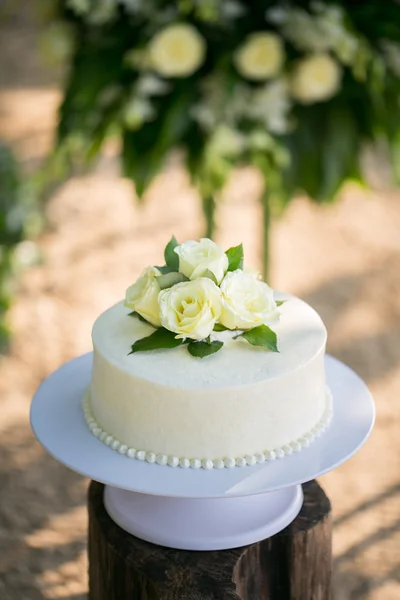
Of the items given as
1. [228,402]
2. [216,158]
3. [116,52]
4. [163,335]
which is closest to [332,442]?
[228,402]

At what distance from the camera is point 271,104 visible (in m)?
2.36

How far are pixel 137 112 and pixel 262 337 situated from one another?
1.07m

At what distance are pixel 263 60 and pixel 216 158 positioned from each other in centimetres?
28

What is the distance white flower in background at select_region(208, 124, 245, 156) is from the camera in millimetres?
2328

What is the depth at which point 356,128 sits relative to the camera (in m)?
2.47

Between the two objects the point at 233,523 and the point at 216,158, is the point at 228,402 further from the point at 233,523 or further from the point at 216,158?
the point at 216,158

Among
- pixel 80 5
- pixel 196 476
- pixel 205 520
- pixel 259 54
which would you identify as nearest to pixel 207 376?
pixel 196 476

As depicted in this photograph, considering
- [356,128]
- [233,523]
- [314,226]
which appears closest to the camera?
[233,523]

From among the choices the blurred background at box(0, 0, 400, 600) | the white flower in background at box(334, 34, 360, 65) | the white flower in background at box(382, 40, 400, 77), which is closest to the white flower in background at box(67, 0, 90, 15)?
the blurred background at box(0, 0, 400, 600)

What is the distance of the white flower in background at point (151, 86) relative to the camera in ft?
7.64

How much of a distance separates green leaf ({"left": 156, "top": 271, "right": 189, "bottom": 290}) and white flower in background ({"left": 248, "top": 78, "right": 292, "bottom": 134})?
3.42 feet

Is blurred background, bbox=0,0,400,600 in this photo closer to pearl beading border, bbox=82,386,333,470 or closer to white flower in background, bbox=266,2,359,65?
white flower in background, bbox=266,2,359,65

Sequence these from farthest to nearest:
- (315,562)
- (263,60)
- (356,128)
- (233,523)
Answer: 1. (356,128)
2. (263,60)
3. (315,562)
4. (233,523)

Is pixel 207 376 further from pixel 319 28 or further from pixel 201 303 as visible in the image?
pixel 319 28
